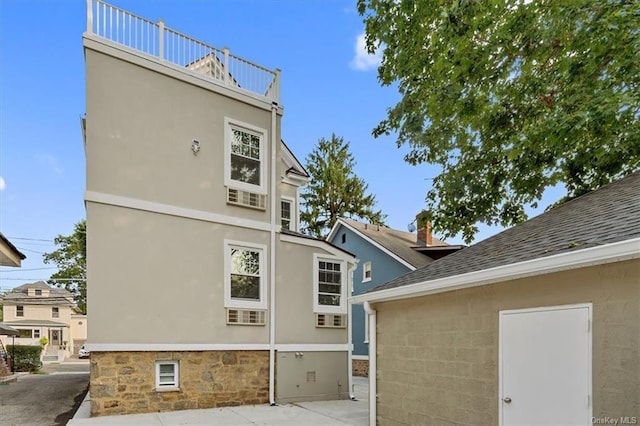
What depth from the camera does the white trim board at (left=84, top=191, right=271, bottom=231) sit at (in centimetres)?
787

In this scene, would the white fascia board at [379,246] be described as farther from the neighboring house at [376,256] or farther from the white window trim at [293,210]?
the white window trim at [293,210]

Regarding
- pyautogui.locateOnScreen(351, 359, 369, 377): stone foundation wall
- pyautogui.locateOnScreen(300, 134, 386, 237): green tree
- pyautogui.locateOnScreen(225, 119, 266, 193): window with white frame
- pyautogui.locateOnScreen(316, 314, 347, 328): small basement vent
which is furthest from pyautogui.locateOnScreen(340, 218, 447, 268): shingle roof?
pyautogui.locateOnScreen(225, 119, 266, 193): window with white frame

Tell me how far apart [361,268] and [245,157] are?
1083 cm

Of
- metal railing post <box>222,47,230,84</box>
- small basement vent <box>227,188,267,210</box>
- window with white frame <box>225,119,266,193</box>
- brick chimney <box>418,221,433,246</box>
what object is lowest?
brick chimney <box>418,221,433,246</box>

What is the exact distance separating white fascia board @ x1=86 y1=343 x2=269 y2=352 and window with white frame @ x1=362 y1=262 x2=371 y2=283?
393 inches

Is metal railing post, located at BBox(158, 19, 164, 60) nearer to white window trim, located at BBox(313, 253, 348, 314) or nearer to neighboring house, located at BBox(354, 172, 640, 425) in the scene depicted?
white window trim, located at BBox(313, 253, 348, 314)

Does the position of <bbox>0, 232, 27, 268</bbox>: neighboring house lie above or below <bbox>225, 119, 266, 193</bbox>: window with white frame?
below

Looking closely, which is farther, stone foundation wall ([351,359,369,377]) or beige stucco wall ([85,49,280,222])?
stone foundation wall ([351,359,369,377])

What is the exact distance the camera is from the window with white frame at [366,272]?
18.7 meters

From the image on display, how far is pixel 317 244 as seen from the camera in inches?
411

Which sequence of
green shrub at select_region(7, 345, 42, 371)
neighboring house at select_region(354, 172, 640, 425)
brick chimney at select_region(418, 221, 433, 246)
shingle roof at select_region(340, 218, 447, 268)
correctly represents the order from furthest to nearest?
green shrub at select_region(7, 345, 42, 371) < brick chimney at select_region(418, 221, 433, 246) < shingle roof at select_region(340, 218, 447, 268) < neighboring house at select_region(354, 172, 640, 425)

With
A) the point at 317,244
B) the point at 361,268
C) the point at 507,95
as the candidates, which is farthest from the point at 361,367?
the point at 507,95

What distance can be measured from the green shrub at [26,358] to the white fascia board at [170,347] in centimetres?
1611

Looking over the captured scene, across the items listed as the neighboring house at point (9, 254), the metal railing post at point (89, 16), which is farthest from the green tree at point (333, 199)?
the neighboring house at point (9, 254)
